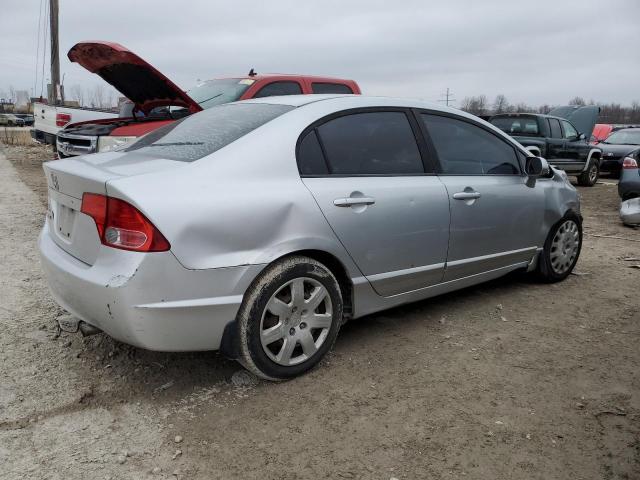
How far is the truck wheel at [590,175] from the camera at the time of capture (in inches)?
528

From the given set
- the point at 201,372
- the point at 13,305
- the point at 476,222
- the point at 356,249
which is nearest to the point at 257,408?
the point at 201,372

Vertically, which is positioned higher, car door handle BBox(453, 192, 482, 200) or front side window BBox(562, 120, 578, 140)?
front side window BBox(562, 120, 578, 140)

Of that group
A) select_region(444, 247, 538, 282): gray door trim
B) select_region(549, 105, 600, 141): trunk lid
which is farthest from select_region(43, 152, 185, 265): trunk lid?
select_region(549, 105, 600, 141): trunk lid

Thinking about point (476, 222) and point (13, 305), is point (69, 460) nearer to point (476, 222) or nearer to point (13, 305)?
point (13, 305)

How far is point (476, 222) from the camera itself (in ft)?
12.6

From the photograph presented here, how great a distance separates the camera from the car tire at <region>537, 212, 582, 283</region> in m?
4.69

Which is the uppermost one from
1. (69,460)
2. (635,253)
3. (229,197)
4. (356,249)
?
(229,197)

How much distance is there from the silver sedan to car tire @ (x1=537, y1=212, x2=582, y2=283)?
86 centimetres

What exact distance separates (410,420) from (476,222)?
5.56 ft

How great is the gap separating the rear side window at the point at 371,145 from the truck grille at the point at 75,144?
3995 mm

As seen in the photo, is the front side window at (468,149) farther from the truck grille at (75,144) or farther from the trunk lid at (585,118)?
the trunk lid at (585,118)

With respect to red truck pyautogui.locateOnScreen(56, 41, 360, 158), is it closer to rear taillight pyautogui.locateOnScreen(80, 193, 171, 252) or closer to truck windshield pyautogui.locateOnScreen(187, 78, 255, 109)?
truck windshield pyautogui.locateOnScreen(187, 78, 255, 109)

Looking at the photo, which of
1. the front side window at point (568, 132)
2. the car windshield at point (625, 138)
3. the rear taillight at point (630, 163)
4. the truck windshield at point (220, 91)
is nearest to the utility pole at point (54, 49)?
the truck windshield at point (220, 91)

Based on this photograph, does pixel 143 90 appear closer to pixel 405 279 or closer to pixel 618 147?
pixel 405 279
